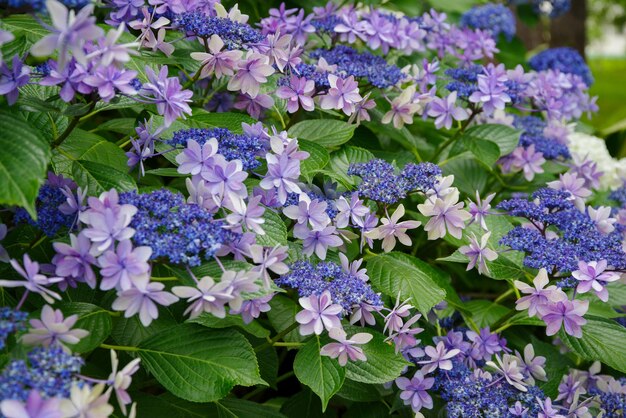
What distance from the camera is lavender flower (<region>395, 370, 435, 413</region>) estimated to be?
5.03 feet

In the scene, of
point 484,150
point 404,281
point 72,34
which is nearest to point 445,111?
point 484,150

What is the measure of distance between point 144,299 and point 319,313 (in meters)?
0.31

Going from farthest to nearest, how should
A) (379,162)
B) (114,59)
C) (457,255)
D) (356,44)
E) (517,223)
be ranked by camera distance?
(356,44), (517,223), (457,255), (379,162), (114,59)

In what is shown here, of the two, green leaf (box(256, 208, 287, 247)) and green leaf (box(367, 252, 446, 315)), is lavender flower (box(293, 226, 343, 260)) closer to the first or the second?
green leaf (box(256, 208, 287, 247))

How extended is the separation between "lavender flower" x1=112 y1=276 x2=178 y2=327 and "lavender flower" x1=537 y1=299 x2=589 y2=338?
756 mm

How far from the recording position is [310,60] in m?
1.93

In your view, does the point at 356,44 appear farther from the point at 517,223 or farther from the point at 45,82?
the point at 45,82

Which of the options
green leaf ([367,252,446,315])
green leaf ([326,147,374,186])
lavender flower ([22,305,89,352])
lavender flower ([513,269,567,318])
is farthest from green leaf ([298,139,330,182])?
lavender flower ([22,305,89,352])

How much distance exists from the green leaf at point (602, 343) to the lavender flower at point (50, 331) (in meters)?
1.00

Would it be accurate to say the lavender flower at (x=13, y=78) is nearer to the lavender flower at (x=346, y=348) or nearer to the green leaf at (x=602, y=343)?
the lavender flower at (x=346, y=348)

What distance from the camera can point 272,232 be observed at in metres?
1.34

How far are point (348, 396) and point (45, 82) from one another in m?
0.87

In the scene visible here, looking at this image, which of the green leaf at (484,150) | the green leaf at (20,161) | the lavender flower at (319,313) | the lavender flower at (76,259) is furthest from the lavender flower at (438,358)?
the green leaf at (20,161)

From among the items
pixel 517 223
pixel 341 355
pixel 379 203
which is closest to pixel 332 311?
pixel 341 355
